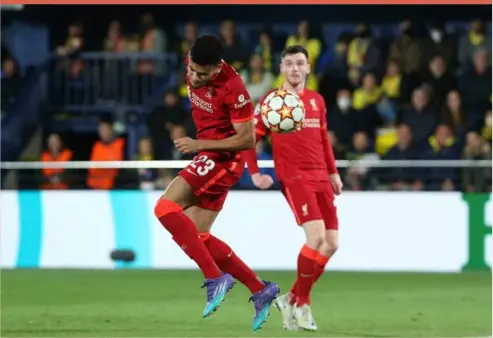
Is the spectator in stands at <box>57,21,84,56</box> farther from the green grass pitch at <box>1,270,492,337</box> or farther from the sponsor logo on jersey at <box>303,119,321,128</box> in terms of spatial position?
the sponsor logo on jersey at <box>303,119,321,128</box>

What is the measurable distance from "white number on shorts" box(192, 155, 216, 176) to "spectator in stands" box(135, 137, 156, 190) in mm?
6953

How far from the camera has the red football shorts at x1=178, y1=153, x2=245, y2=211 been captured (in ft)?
30.5

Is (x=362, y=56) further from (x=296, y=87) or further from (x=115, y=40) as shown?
(x=296, y=87)

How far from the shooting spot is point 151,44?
1984 centimetres

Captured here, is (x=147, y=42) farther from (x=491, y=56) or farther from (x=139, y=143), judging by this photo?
(x=491, y=56)

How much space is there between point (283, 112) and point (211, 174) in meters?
1.08

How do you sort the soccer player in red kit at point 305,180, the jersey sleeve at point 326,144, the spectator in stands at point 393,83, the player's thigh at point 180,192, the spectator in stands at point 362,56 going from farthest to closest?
1. the spectator in stands at point 362,56
2. the spectator in stands at point 393,83
3. the jersey sleeve at point 326,144
4. the soccer player in red kit at point 305,180
5. the player's thigh at point 180,192

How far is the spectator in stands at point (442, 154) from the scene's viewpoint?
52.5 feet

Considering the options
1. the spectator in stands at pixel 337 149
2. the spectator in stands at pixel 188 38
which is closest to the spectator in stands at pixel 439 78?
the spectator in stands at pixel 337 149

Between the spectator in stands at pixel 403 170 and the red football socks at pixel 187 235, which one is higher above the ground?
the red football socks at pixel 187 235

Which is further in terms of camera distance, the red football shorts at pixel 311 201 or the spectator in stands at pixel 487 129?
the spectator in stands at pixel 487 129

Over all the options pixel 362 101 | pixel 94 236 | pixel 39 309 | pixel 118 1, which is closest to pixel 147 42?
pixel 118 1

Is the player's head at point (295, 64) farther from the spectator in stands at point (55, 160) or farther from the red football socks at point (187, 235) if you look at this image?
the spectator in stands at point (55, 160)

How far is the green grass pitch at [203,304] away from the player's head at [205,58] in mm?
2070
